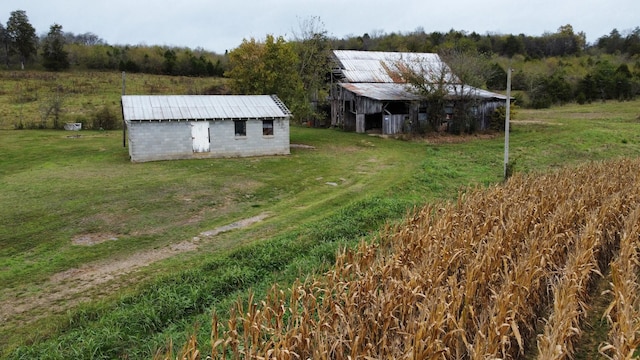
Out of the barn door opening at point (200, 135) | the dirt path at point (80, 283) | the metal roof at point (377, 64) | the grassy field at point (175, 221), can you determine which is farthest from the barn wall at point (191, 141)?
the metal roof at point (377, 64)

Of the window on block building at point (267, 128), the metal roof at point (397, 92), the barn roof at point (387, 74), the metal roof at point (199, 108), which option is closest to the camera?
the metal roof at point (199, 108)

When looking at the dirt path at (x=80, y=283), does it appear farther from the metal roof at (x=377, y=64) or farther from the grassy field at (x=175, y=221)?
the metal roof at (x=377, y=64)

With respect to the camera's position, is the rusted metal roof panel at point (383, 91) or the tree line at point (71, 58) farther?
the tree line at point (71, 58)

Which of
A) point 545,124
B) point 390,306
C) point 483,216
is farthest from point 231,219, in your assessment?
point 545,124

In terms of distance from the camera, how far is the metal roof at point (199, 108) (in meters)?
21.8

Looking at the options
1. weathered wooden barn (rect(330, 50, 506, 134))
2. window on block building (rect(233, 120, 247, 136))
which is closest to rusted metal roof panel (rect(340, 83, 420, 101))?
weathered wooden barn (rect(330, 50, 506, 134))

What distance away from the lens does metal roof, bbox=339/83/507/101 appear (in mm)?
30297

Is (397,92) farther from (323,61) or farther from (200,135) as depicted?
(200,135)

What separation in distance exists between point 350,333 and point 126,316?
3912 millimetres

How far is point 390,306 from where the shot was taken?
18.4 feet

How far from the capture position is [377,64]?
126 ft

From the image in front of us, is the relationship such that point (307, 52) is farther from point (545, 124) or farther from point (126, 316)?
point (126, 316)

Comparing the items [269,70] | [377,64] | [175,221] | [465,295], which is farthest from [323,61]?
[465,295]

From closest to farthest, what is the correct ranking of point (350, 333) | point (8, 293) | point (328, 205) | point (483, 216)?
1. point (350, 333)
2. point (8, 293)
3. point (483, 216)
4. point (328, 205)
